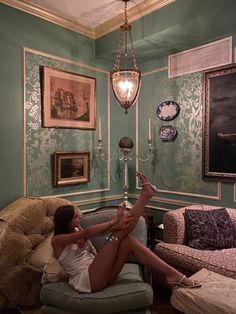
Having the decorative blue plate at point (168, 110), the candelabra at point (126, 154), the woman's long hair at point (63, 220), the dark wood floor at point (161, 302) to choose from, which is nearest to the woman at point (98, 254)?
the woman's long hair at point (63, 220)

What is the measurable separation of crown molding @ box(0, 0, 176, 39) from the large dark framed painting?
2.99 ft

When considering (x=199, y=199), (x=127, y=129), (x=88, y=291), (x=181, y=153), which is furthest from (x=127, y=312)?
(x=127, y=129)

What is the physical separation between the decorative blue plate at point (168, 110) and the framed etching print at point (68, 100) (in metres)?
0.84

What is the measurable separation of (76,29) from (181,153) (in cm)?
196

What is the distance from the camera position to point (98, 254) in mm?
1836

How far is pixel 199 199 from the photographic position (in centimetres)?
299

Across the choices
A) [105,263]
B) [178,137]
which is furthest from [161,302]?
[178,137]

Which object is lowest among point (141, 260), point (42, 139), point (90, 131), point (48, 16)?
point (141, 260)

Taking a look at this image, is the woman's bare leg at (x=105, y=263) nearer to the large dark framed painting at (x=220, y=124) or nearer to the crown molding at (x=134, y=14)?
the large dark framed painting at (x=220, y=124)

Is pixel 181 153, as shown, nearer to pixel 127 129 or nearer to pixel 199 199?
pixel 199 199

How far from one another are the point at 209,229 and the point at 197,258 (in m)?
0.36

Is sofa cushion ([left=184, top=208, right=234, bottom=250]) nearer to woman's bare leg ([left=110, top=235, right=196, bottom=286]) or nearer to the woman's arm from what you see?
woman's bare leg ([left=110, top=235, right=196, bottom=286])

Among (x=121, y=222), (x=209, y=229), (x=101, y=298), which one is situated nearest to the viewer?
(x=101, y=298)

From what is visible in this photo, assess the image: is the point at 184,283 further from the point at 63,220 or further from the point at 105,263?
the point at 63,220
